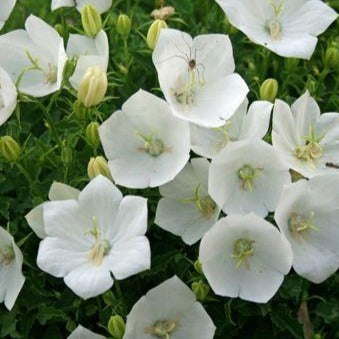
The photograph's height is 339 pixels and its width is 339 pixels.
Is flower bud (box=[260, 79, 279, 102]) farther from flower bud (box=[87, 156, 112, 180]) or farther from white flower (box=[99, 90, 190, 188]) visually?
flower bud (box=[87, 156, 112, 180])

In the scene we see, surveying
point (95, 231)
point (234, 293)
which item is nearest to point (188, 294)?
point (234, 293)

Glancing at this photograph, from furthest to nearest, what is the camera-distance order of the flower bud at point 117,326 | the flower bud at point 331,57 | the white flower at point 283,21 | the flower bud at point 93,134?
1. the flower bud at point 331,57
2. the white flower at point 283,21
3. the flower bud at point 93,134
4. the flower bud at point 117,326

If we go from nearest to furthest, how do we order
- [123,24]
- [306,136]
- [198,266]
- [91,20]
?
[198,266] → [306,136] → [91,20] → [123,24]

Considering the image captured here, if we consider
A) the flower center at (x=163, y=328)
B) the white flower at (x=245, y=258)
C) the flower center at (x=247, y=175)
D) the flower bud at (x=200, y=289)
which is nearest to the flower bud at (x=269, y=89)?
the flower center at (x=247, y=175)

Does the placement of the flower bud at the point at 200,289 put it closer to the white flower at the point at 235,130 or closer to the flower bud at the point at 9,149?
the white flower at the point at 235,130

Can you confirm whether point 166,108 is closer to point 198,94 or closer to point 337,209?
point 198,94

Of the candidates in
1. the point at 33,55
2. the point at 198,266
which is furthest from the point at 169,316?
the point at 33,55

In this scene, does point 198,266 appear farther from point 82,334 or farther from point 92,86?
point 92,86
